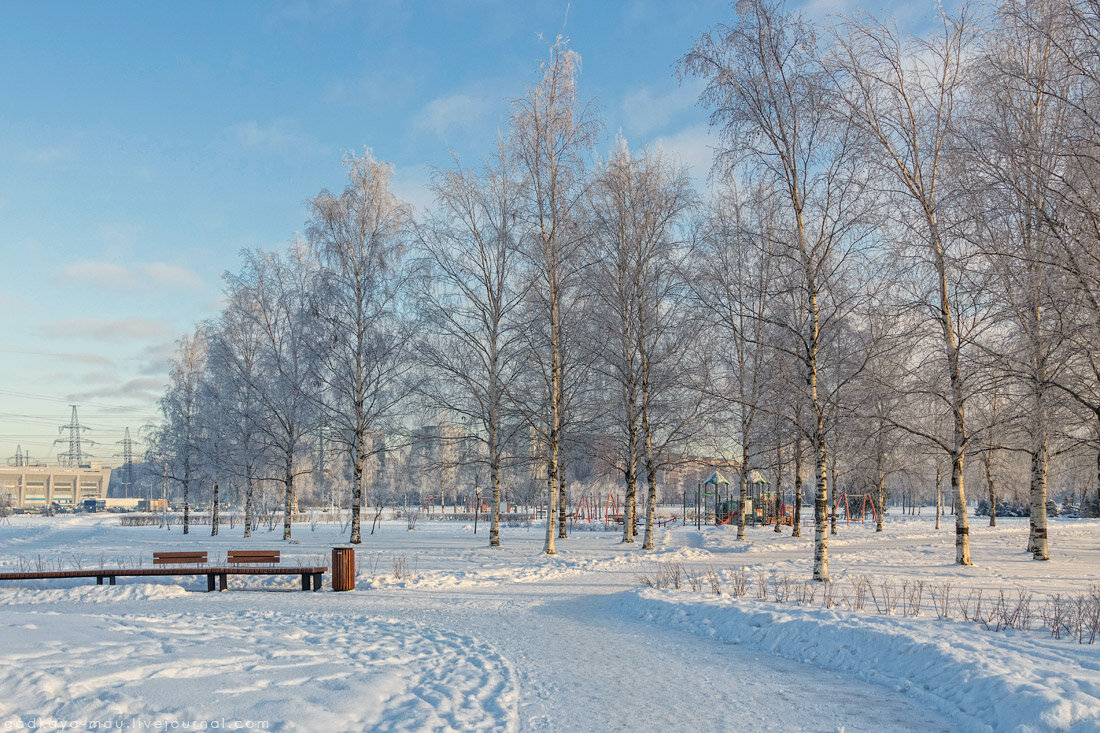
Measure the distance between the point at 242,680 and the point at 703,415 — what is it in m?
18.5

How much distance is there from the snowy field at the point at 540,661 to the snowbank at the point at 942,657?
2 centimetres

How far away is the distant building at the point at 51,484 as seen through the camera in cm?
12094

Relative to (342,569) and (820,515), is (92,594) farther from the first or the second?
(820,515)

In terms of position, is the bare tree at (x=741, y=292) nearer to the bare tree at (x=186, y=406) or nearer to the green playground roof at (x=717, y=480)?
the green playground roof at (x=717, y=480)

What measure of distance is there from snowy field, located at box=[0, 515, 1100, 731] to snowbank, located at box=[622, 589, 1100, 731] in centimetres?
2

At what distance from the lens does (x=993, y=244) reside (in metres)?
10.8

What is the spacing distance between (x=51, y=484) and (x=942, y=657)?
156721 millimetres

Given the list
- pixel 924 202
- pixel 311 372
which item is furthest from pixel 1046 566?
pixel 311 372

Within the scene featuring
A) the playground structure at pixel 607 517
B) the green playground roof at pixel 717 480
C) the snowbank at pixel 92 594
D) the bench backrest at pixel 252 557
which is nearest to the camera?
the snowbank at pixel 92 594

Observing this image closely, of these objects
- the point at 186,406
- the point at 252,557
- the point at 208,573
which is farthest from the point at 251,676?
the point at 186,406

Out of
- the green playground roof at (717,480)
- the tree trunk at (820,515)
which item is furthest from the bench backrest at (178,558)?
the green playground roof at (717,480)

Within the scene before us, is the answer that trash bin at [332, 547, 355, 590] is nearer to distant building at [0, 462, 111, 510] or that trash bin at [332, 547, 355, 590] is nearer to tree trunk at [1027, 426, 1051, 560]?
tree trunk at [1027, 426, 1051, 560]

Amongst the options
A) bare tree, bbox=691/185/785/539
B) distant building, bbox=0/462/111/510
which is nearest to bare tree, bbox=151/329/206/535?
bare tree, bbox=691/185/785/539

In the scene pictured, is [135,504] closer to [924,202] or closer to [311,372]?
[311,372]
